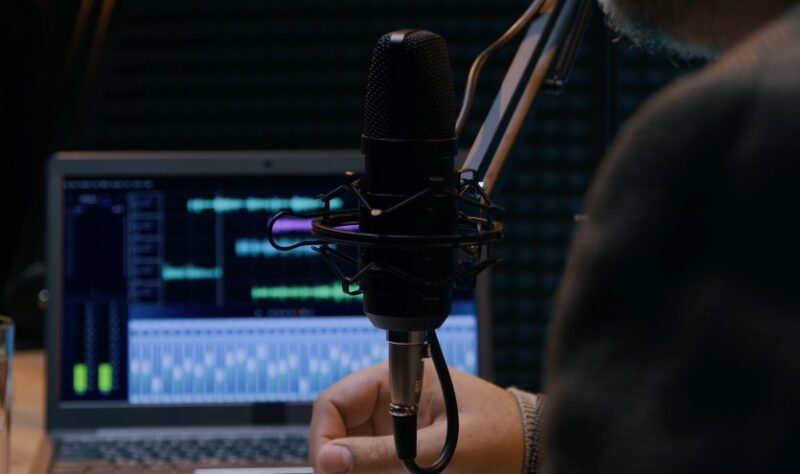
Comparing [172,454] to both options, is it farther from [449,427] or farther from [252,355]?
[449,427]

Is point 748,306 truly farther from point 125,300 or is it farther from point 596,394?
point 125,300

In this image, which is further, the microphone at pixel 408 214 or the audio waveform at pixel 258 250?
the audio waveform at pixel 258 250

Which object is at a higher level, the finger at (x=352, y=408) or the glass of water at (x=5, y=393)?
the finger at (x=352, y=408)

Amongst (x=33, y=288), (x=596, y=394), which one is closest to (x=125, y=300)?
(x=33, y=288)

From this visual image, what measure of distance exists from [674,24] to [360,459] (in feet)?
1.25

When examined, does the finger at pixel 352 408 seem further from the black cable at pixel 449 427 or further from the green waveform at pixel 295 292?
the green waveform at pixel 295 292

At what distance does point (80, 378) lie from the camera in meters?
1.25

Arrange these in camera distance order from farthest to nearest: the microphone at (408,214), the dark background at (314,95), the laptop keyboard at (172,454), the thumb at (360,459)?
the dark background at (314,95), the laptop keyboard at (172,454), the thumb at (360,459), the microphone at (408,214)

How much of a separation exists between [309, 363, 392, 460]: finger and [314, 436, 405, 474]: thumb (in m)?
0.06

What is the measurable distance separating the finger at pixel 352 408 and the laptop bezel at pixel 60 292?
449 mm

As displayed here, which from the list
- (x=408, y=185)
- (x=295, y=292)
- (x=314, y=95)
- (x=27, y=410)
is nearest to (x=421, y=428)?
(x=408, y=185)

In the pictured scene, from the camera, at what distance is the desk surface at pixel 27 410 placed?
1.24 m

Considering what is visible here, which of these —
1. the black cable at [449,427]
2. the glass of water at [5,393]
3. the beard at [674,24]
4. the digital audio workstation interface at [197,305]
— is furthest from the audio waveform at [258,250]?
the beard at [674,24]

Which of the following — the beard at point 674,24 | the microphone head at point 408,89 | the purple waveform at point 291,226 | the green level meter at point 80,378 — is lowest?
the green level meter at point 80,378
